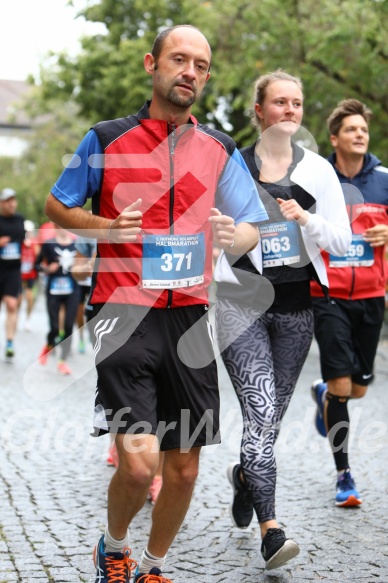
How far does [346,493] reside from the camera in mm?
5742

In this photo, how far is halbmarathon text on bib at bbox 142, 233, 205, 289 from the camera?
3838 millimetres

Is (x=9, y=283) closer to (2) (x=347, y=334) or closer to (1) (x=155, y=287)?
(2) (x=347, y=334)

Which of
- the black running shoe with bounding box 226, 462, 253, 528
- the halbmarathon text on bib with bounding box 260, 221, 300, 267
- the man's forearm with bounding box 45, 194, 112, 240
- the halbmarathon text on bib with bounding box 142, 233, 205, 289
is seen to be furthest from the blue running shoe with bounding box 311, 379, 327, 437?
the man's forearm with bounding box 45, 194, 112, 240

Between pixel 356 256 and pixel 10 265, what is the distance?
348 inches

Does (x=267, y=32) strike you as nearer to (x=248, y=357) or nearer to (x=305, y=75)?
(x=305, y=75)

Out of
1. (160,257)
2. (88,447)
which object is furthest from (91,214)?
(88,447)

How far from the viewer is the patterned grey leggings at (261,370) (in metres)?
4.63

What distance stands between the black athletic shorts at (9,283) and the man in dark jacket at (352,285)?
8526 millimetres

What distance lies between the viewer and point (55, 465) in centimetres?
684

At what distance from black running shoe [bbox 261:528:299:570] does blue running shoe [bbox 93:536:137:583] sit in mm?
666

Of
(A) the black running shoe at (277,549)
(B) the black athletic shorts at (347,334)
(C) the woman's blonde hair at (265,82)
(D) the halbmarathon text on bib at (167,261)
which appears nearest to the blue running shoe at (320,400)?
(B) the black athletic shorts at (347,334)

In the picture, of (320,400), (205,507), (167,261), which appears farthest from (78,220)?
(320,400)

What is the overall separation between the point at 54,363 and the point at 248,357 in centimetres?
922

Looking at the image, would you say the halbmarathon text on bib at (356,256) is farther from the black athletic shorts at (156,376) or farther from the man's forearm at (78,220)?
the man's forearm at (78,220)
